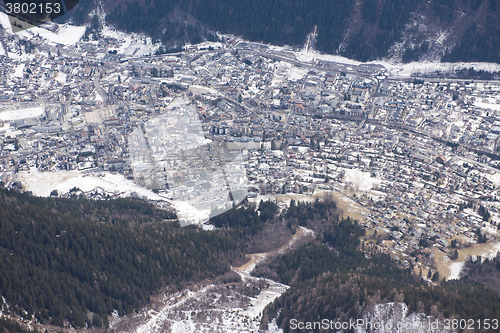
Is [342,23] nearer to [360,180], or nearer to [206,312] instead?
[360,180]

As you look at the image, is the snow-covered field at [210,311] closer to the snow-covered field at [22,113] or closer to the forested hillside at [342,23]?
the snow-covered field at [22,113]

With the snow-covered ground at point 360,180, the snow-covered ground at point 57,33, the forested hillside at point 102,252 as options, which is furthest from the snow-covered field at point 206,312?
the snow-covered ground at point 57,33

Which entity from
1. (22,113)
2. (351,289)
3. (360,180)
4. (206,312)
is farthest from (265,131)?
(351,289)

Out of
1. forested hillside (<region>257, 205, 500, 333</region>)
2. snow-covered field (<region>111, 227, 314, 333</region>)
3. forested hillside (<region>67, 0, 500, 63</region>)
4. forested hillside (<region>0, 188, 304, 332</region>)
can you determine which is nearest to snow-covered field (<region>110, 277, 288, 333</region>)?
snow-covered field (<region>111, 227, 314, 333</region>)

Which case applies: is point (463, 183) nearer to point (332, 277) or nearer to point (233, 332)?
point (332, 277)

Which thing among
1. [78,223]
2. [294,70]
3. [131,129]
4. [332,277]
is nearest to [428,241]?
[332,277]
